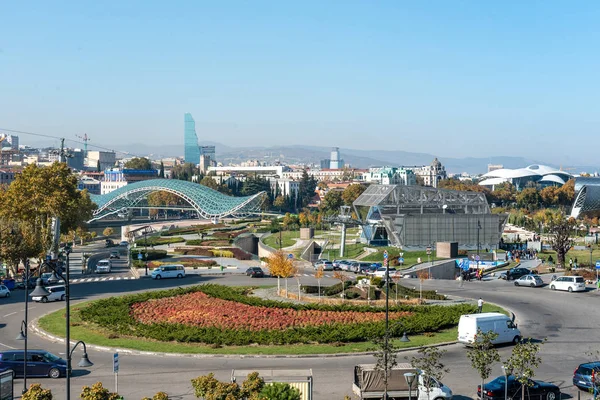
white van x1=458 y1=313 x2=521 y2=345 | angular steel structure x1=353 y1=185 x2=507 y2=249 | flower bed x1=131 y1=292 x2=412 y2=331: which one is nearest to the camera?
white van x1=458 y1=313 x2=521 y2=345

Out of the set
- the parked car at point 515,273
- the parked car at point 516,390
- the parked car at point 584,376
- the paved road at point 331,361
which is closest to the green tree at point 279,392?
the paved road at point 331,361

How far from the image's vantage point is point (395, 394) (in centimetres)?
2014

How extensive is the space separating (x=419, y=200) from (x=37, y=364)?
171 feet

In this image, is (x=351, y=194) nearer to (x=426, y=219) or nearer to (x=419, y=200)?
(x=419, y=200)

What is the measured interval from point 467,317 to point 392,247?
124 ft

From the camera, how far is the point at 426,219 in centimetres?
6450

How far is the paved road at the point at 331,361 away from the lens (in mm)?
22141

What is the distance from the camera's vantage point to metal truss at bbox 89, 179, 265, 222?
433 feet

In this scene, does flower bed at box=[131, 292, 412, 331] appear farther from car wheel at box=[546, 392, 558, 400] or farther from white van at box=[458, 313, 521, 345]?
car wheel at box=[546, 392, 558, 400]

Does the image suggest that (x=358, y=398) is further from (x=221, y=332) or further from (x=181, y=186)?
(x=181, y=186)

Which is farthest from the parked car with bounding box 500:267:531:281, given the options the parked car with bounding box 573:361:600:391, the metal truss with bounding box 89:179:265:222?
the metal truss with bounding box 89:179:265:222

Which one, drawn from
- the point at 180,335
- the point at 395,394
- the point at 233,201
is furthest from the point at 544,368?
the point at 233,201

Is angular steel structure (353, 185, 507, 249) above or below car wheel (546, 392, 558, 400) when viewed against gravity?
above

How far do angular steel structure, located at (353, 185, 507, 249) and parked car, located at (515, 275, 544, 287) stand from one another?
13627mm
